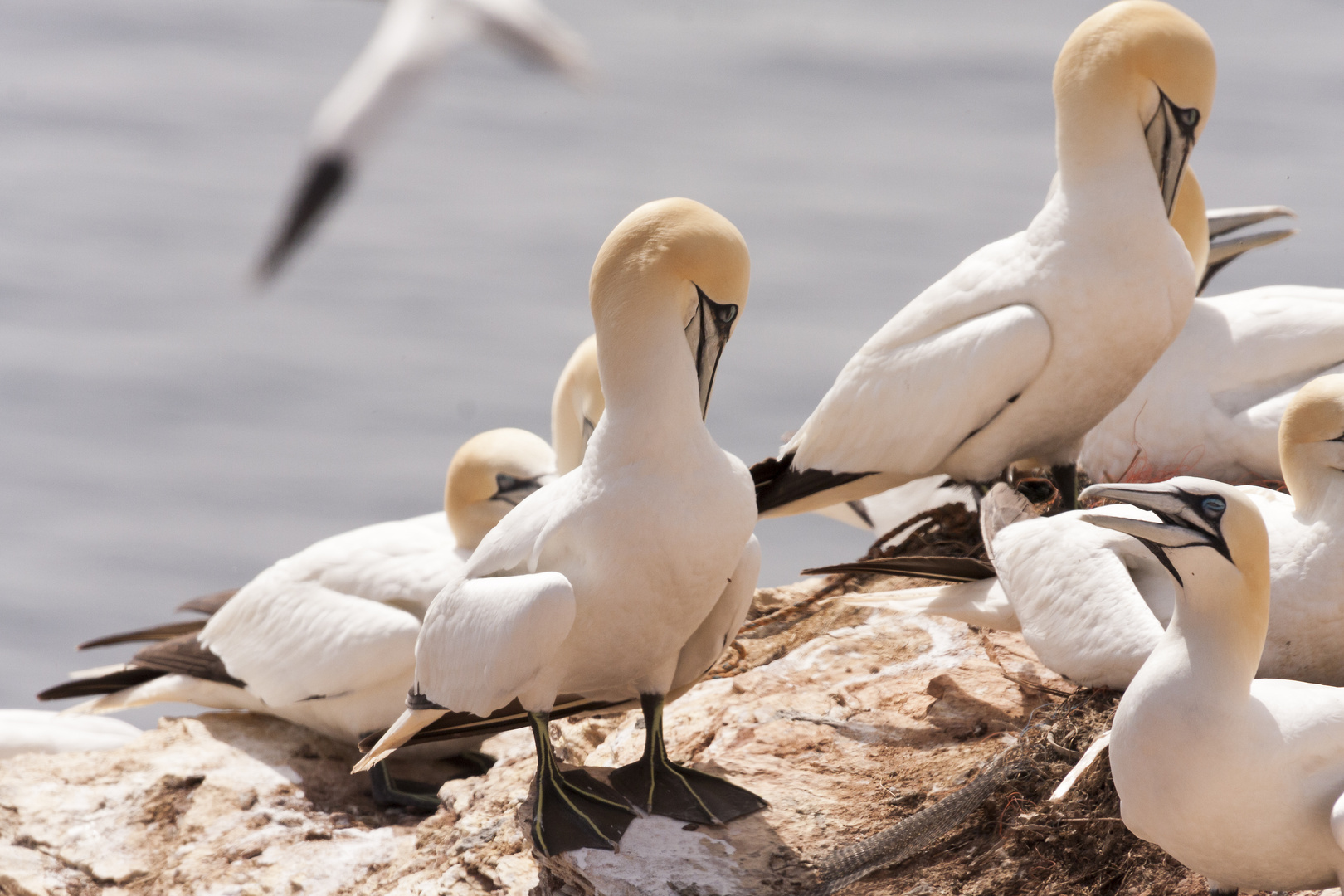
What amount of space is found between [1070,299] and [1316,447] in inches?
37.3

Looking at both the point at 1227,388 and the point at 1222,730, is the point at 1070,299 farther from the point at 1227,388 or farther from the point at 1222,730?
the point at 1222,730

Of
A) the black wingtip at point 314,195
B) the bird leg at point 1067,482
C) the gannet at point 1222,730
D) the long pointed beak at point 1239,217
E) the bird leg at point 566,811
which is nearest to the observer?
the gannet at point 1222,730

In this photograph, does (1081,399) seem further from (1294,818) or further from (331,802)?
(331,802)

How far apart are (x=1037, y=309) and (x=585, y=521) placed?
1.81 metres

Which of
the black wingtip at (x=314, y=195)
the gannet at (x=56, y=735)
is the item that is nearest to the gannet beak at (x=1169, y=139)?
the black wingtip at (x=314, y=195)

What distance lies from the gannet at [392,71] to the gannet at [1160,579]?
1698 millimetres

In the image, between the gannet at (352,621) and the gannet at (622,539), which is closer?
the gannet at (622,539)

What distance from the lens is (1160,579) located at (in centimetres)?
400

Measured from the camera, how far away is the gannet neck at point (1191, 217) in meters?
5.63

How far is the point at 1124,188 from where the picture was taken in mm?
4562

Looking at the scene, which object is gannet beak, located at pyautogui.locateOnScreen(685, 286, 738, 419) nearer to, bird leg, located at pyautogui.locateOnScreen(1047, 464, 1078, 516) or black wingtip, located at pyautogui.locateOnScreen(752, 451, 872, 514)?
black wingtip, located at pyautogui.locateOnScreen(752, 451, 872, 514)

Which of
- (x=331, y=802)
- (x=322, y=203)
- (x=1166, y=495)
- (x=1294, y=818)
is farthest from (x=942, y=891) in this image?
(x=331, y=802)

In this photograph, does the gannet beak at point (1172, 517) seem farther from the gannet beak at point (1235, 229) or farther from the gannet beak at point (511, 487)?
the gannet beak at point (1235, 229)

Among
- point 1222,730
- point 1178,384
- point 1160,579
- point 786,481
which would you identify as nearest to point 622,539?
point 1222,730
